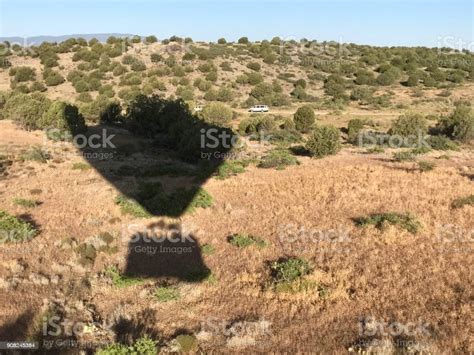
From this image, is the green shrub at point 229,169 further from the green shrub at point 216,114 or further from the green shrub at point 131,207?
the green shrub at point 216,114

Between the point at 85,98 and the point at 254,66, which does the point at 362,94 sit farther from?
the point at 85,98

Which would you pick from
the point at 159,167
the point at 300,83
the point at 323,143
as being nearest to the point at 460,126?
the point at 323,143

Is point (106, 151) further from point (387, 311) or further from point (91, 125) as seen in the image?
point (387, 311)

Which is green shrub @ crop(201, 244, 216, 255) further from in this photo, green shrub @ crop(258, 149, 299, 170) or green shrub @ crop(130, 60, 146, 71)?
green shrub @ crop(130, 60, 146, 71)

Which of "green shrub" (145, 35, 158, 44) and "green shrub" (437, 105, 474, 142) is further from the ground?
"green shrub" (145, 35, 158, 44)

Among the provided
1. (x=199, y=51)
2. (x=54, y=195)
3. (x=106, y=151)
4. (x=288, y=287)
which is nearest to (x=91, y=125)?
(x=106, y=151)

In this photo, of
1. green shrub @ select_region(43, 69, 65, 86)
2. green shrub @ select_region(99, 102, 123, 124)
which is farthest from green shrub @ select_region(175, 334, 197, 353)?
green shrub @ select_region(43, 69, 65, 86)
